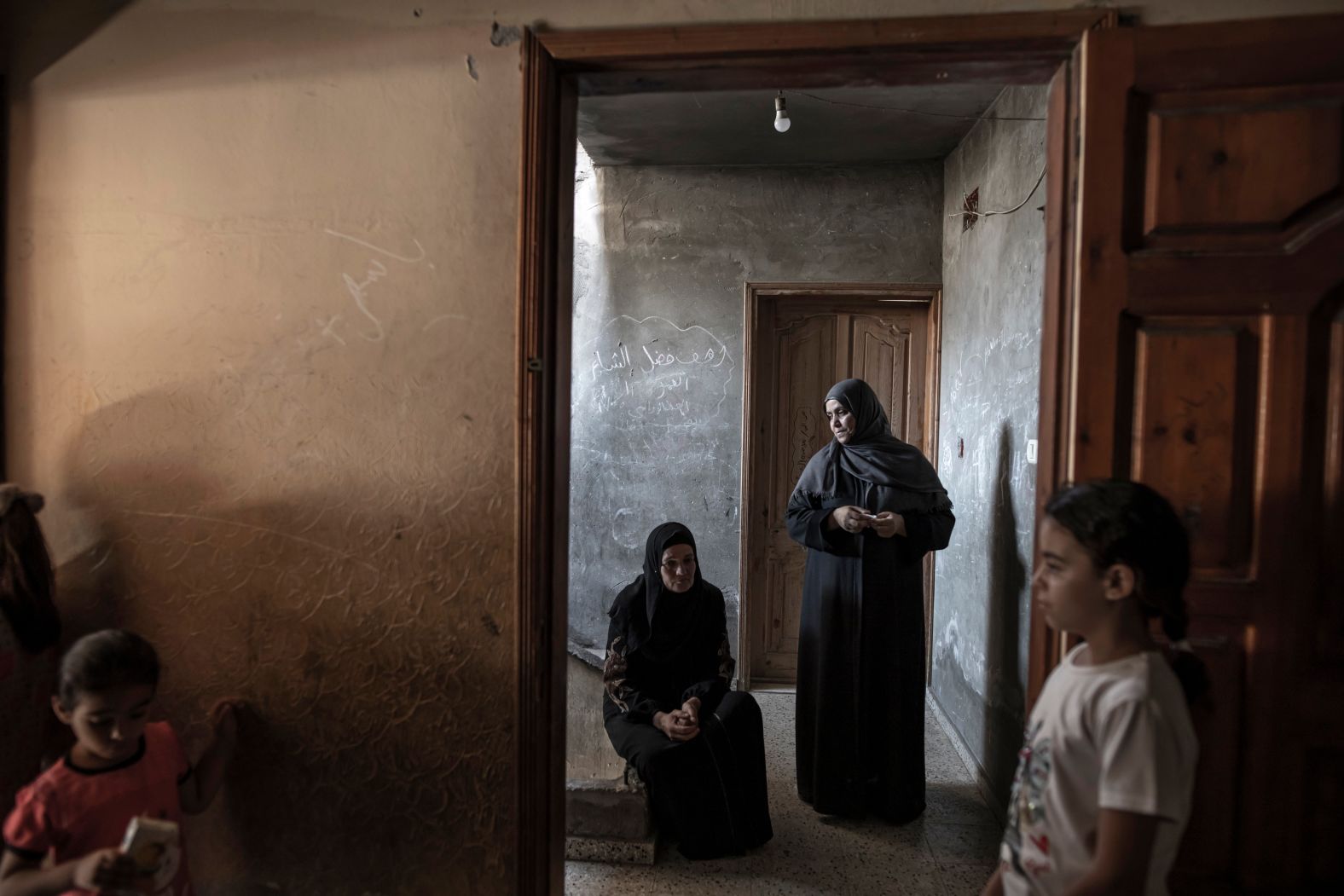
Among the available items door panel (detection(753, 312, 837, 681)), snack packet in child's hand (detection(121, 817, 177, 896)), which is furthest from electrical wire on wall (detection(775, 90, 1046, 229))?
snack packet in child's hand (detection(121, 817, 177, 896))

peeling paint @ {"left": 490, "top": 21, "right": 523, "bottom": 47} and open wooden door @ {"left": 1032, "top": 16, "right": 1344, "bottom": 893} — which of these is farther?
peeling paint @ {"left": 490, "top": 21, "right": 523, "bottom": 47}

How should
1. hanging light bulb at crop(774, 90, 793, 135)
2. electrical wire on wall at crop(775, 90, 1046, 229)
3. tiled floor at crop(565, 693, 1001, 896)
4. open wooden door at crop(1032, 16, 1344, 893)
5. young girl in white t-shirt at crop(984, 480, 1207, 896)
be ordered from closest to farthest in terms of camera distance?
young girl in white t-shirt at crop(984, 480, 1207, 896) < open wooden door at crop(1032, 16, 1344, 893) < tiled floor at crop(565, 693, 1001, 896) < electrical wire on wall at crop(775, 90, 1046, 229) < hanging light bulb at crop(774, 90, 793, 135)

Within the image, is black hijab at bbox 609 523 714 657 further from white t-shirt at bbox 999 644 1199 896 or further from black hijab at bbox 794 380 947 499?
white t-shirt at bbox 999 644 1199 896

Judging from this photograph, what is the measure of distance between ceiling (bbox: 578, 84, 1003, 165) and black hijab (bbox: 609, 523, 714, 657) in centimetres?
195

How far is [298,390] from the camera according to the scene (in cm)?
179

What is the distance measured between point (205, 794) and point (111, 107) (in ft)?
5.43

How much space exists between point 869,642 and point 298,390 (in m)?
2.18

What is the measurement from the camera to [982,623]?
128 inches

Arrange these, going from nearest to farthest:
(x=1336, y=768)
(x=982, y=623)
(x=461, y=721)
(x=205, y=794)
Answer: (x=1336, y=768), (x=205, y=794), (x=461, y=721), (x=982, y=623)

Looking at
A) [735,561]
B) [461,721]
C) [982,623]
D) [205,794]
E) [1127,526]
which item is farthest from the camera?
[735,561]

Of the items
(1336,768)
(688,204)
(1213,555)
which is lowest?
(1336,768)

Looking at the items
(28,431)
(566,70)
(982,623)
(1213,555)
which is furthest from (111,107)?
(982,623)

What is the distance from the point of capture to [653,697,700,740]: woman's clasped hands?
2.54 metres

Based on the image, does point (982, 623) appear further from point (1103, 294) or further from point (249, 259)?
point (249, 259)
